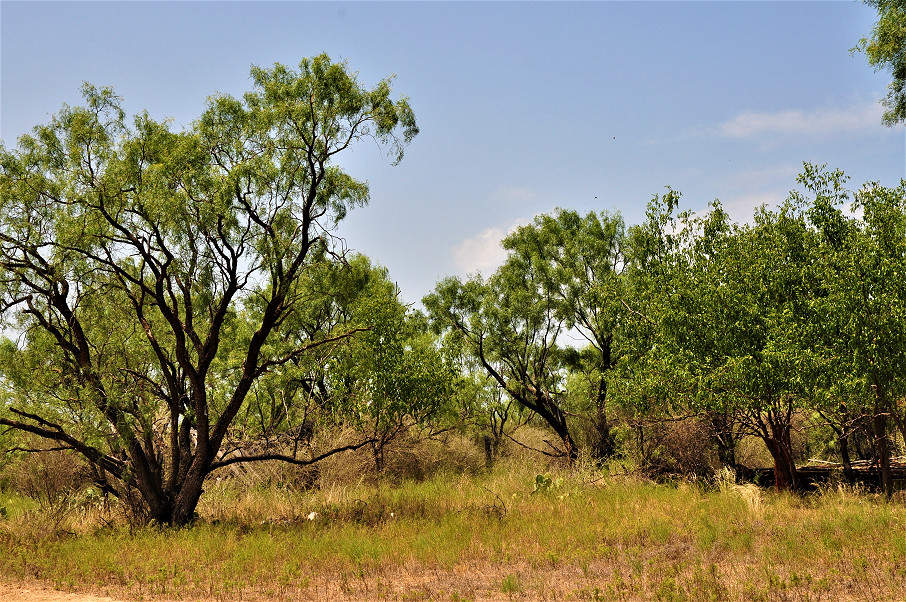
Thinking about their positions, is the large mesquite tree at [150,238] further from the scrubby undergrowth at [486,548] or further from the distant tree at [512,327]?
the distant tree at [512,327]

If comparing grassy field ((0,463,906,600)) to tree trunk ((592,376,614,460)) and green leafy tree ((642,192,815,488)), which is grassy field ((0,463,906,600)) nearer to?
green leafy tree ((642,192,815,488))

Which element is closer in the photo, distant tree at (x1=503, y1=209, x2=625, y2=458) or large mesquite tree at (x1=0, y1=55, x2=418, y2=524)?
large mesquite tree at (x1=0, y1=55, x2=418, y2=524)

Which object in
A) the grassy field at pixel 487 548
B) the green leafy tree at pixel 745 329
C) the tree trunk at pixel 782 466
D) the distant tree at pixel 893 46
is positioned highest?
the distant tree at pixel 893 46

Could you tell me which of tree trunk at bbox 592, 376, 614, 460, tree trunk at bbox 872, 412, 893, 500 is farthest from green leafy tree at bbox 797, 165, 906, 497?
tree trunk at bbox 592, 376, 614, 460

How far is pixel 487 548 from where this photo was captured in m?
12.5

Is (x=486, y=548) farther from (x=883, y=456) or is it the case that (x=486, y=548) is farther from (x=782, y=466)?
(x=883, y=456)

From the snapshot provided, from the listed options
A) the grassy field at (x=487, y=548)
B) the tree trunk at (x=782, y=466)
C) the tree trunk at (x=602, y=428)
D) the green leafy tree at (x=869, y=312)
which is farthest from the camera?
the tree trunk at (x=602, y=428)

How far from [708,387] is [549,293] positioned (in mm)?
12554

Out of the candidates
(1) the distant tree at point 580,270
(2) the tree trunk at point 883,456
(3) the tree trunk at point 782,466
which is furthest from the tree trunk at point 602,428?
(2) the tree trunk at point 883,456

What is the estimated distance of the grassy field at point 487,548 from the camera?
9672 millimetres

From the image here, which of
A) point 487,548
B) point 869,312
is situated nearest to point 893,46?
point 869,312

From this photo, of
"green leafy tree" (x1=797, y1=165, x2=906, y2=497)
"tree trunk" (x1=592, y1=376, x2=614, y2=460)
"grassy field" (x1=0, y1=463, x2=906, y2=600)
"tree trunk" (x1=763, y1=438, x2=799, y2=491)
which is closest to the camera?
"grassy field" (x1=0, y1=463, x2=906, y2=600)

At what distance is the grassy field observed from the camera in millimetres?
9672

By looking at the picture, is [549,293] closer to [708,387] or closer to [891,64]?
[708,387]
